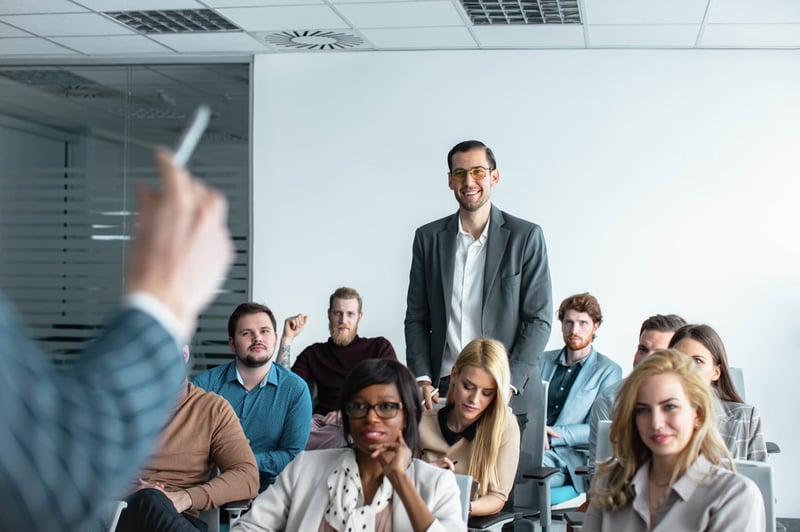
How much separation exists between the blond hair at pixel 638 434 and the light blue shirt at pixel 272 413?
1803 mm

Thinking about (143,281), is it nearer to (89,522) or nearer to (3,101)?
(89,522)

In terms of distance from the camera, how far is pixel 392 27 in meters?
6.03

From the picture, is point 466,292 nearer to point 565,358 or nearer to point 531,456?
point 531,456

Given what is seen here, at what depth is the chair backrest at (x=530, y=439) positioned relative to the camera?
384 cm

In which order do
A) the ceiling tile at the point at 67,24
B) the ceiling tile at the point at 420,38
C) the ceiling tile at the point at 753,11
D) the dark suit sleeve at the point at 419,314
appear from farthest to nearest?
the ceiling tile at the point at 420,38 < the ceiling tile at the point at 67,24 < the ceiling tile at the point at 753,11 < the dark suit sleeve at the point at 419,314

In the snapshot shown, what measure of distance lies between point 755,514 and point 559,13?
391 cm

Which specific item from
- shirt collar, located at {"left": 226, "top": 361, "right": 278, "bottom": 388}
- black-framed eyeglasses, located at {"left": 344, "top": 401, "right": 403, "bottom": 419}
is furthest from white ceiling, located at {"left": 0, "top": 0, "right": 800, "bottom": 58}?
black-framed eyeglasses, located at {"left": 344, "top": 401, "right": 403, "bottom": 419}

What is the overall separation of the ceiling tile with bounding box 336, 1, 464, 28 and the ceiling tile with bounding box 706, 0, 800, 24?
1446 mm

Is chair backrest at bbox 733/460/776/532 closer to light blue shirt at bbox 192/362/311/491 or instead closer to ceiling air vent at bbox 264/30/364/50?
light blue shirt at bbox 192/362/311/491

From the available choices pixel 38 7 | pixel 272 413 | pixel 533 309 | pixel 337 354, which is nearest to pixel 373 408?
pixel 533 309

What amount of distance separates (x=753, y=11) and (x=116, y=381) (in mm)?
5484

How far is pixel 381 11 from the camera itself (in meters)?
5.66

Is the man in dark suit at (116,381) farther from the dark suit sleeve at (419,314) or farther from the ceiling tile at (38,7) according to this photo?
the ceiling tile at (38,7)

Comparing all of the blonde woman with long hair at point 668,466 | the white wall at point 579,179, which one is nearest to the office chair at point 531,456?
the blonde woman with long hair at point 668,466
